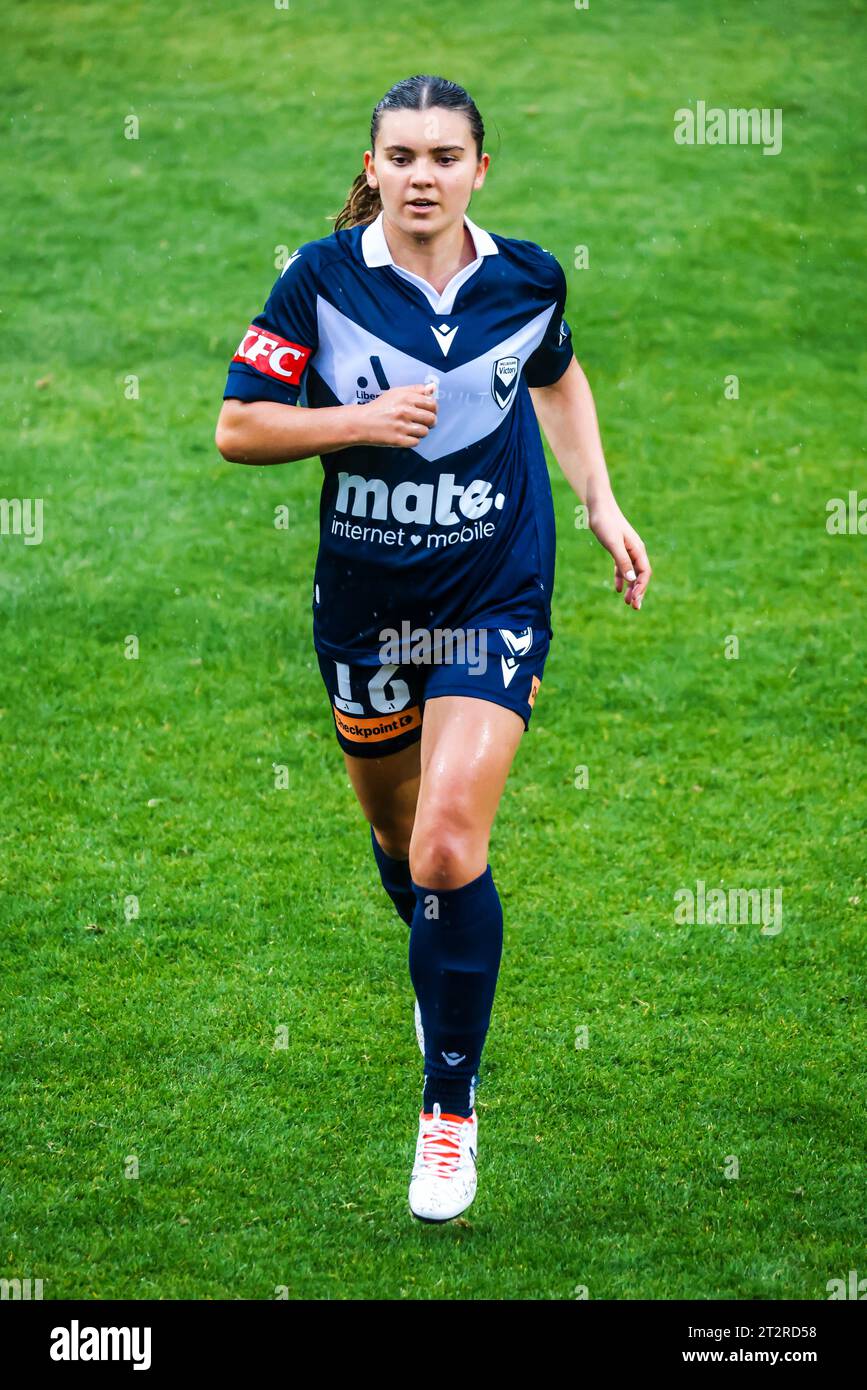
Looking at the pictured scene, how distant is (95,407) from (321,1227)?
22.0 ft

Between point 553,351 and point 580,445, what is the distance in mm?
258

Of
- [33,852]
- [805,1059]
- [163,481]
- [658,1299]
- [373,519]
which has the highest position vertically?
[163,481]

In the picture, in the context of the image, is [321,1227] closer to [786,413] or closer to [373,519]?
[373,519]

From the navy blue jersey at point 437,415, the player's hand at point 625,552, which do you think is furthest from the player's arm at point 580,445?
the navy blue jersey at point 437,415

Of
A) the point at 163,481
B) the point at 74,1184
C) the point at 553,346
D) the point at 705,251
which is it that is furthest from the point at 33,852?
the point at 705,251

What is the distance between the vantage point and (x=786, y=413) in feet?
31.4

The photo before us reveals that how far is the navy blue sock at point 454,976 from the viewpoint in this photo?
142 inches

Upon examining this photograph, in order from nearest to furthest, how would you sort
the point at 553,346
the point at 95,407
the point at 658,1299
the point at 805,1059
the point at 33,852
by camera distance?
the point at 658,1299
the point at 553,346
the point at 805,1059
the point at 33,852
the point at 95,407

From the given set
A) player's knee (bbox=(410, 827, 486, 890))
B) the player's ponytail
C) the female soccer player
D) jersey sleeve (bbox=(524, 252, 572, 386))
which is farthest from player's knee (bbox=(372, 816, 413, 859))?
the player's ponytail

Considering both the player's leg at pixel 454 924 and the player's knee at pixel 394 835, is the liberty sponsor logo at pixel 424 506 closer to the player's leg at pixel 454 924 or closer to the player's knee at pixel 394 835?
the player's leg at pixel 454 924

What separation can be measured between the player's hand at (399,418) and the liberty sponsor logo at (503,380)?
359 mm

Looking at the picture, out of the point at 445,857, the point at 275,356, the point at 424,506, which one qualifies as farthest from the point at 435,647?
the point at 275,356

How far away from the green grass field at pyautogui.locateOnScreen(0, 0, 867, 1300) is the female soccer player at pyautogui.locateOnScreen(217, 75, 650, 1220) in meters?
0.52

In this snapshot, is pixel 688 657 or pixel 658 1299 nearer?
pixel 658 1299
